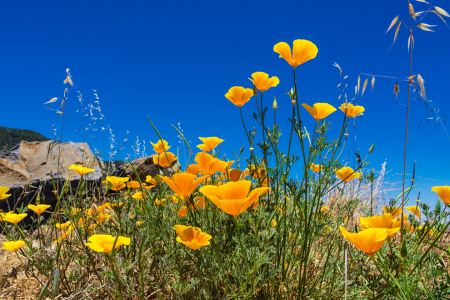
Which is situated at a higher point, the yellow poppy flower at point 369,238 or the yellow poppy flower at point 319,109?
the yellow poppy flower at point 319,109

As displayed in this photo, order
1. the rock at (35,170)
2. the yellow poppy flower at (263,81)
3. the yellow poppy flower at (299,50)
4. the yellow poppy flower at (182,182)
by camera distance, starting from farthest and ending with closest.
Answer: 1. the rock at (35,170)
2. the yellow poppy flower at (263,81)
3. the yellow poppy flower at (299,50)
4. the yellow poppy flower at (182,182)

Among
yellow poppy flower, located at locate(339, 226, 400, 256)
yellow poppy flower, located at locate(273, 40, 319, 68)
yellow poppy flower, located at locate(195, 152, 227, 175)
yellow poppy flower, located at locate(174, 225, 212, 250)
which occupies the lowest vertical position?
yellow poppy flower, located at locate(339, 226, 400, 256)

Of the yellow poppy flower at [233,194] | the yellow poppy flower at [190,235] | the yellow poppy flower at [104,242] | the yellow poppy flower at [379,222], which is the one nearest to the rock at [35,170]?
the yellow poppy flower at [104,242]

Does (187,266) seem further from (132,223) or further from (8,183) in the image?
(8,183)

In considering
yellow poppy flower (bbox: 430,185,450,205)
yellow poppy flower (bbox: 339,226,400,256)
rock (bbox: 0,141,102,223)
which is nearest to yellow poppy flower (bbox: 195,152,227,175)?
yellow poppy flower (bbox: 339,226,400,256)

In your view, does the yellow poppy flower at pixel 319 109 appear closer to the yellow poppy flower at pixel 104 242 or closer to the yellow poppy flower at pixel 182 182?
the yellow poppy flower at pixel 182 182

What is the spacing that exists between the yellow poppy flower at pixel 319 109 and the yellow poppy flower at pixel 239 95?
0.36 m

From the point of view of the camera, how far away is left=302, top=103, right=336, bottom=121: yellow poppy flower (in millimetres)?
1298

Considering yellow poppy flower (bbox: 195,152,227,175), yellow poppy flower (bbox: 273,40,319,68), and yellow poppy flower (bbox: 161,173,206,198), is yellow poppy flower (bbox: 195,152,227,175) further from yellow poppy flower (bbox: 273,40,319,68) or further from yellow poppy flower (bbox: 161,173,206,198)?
yellow poppy flower (bbox: 273,40,319,68)

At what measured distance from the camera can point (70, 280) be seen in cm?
174

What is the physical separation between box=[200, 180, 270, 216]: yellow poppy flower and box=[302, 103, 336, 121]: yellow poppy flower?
1.58 feet

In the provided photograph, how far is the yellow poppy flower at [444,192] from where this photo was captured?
3.86 ft

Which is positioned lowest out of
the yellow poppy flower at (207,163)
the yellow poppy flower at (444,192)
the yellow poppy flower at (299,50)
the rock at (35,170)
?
the yellow poppy flower at (444,192)

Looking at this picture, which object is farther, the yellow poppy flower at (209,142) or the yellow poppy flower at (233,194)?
the yellow poppy flower at (209,142)
